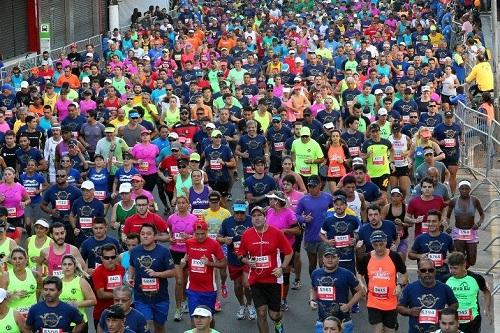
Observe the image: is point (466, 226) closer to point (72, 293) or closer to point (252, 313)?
point (252, 313)

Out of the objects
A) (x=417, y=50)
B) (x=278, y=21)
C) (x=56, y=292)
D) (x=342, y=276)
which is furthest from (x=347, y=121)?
(x=278, y=21)

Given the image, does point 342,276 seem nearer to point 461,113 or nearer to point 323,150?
point 323,150

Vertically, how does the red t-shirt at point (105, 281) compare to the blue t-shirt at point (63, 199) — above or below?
below

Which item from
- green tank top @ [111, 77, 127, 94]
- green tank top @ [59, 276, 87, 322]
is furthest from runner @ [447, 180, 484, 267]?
green tank top @ [111, 77, 127, 94]

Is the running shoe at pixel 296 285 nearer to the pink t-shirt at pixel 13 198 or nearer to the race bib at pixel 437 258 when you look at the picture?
the race bib at pixel 437 258

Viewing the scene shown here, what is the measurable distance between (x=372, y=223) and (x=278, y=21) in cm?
2699

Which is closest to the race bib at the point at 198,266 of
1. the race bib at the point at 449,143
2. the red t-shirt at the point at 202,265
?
the red t-shirt at the point at 202,265

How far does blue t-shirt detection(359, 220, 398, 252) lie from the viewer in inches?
584

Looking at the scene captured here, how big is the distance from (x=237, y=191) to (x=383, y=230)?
26.1ft

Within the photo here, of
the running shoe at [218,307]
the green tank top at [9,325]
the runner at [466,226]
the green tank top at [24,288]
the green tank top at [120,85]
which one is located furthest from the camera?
the green tank top at [120,85]

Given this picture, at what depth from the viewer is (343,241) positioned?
595 inches

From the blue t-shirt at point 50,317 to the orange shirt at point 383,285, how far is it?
10.9ft

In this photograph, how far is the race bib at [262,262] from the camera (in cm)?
1424

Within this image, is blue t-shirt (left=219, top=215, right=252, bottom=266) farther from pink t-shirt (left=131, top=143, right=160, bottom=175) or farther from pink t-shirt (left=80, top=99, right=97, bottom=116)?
pink t-shirt (left=80, top=99, right=97, bottom=116)
